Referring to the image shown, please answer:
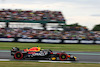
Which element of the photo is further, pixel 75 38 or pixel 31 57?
pixel 75 38

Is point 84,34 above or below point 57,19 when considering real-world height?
below

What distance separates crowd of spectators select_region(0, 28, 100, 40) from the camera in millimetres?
27625

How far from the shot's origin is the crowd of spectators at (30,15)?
3275 cm

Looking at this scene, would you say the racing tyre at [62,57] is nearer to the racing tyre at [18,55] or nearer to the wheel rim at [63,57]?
the wheel rim at [63,57]

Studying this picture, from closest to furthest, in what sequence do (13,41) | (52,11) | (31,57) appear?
(31,57) < (13,41) < (52,11)

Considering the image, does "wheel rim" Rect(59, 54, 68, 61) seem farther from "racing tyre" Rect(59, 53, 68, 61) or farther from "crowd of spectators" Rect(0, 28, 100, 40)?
"crowd of spectators" Rect(0, 28, 100, 40)

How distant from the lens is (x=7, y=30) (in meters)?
30.0

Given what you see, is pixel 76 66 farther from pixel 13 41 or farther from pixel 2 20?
pixel 2 20

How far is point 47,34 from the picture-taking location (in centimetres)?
2847

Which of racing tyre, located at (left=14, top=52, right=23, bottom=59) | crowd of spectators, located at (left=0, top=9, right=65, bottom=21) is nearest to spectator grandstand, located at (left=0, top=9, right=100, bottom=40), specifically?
crowd of spectators, located at (left=0, top=9, right=65, bottom=21)

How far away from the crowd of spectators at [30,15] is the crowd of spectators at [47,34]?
313cm

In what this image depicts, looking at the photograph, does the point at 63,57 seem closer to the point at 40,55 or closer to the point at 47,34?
the point at 40,55

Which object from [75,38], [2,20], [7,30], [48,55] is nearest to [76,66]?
[48,55]

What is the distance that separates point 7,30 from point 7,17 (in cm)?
360
